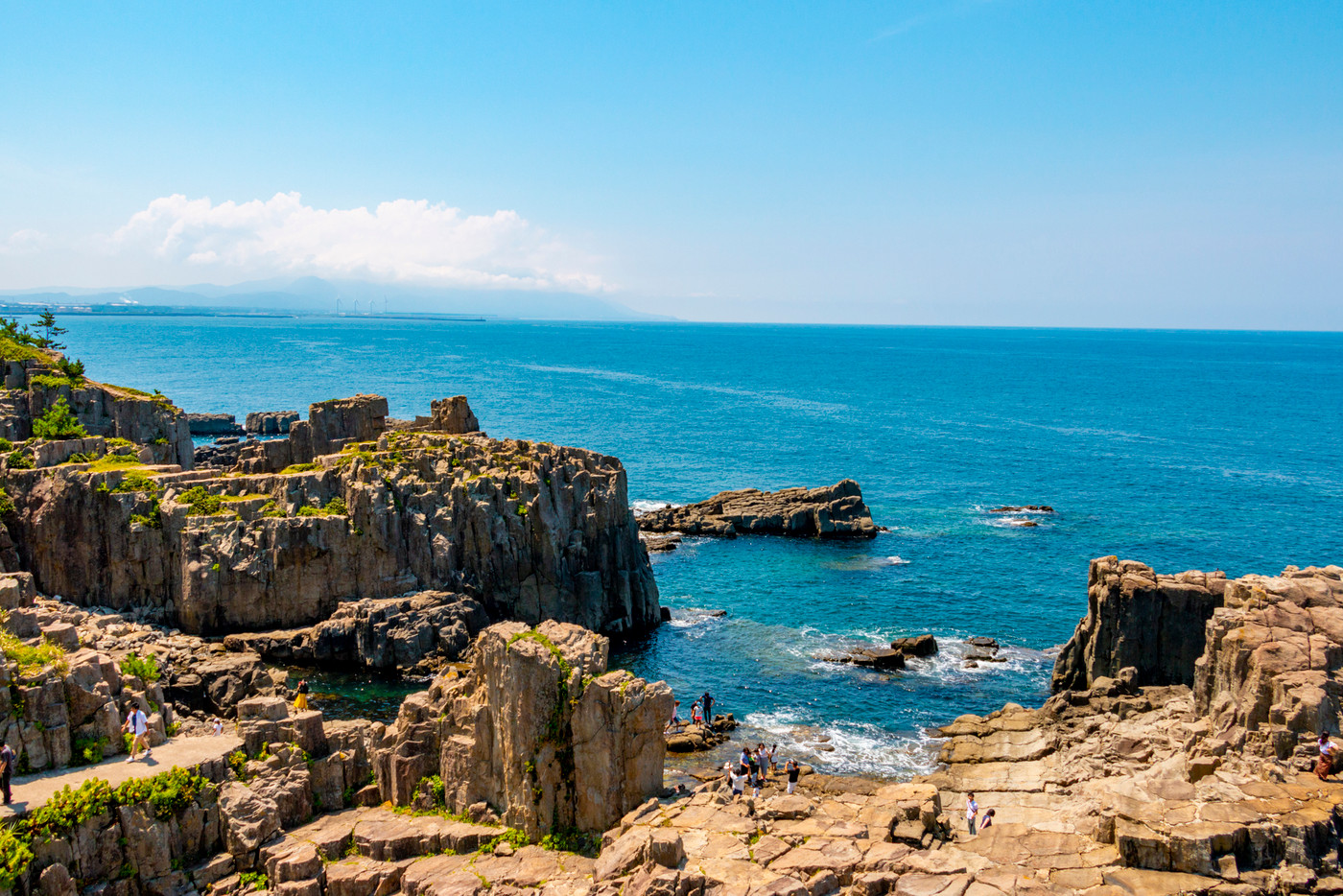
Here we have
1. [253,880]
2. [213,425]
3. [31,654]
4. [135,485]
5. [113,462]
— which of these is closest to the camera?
[253,880]

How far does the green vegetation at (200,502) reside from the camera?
61.1 meters

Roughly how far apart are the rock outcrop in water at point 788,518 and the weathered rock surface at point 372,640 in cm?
3897

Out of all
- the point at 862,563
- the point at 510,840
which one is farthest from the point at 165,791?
the point at 862,563

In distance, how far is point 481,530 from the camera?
64438 mm

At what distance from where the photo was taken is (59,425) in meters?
78.6

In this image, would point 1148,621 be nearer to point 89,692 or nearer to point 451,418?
point 89,692

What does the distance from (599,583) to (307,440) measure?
114ft

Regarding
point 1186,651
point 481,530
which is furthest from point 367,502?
point 1186,651

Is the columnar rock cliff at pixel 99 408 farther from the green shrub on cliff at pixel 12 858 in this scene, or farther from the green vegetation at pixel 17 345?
the green shrub on cliff at pixel 12 858

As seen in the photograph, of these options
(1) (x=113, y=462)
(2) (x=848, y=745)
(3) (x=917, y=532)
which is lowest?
(2) (x=848, y=745)

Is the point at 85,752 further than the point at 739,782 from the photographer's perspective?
No

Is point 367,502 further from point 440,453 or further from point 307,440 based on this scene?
point 307,440

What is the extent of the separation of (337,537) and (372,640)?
25.6ft

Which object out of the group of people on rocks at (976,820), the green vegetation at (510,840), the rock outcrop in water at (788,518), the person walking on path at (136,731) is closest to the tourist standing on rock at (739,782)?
the green vegetation at (510,840)
